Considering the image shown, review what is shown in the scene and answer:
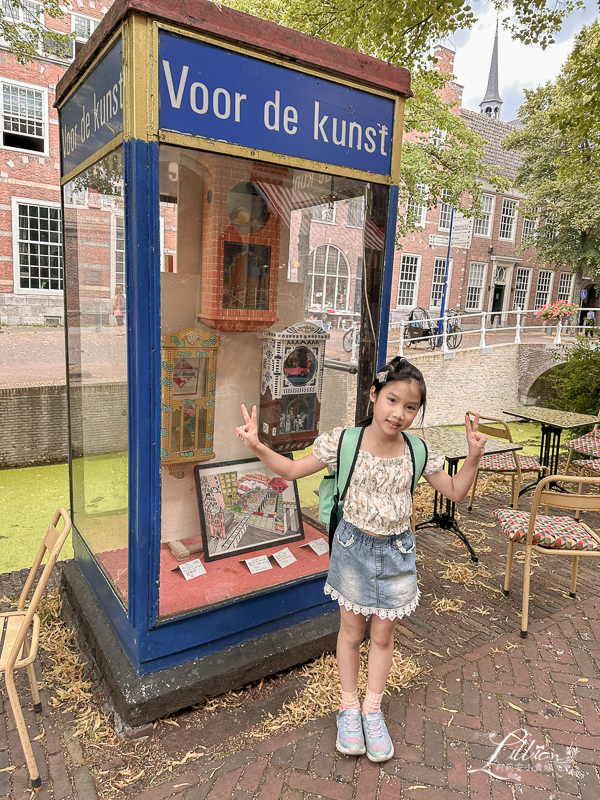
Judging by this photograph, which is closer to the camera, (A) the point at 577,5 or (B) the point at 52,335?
(A) the point at 577,5

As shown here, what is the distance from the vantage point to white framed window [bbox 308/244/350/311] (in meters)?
3.11

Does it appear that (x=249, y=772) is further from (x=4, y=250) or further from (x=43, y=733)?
(x=4, y=250)

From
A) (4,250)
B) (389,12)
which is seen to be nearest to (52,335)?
(4,250)

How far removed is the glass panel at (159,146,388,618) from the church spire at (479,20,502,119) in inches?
1962

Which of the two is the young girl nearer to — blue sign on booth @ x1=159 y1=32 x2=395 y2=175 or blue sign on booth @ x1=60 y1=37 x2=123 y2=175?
blue sign on booth @ x1=159 y1=32 x2=395 y2=175

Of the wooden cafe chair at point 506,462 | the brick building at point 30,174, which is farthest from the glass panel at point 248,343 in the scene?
the brick building at point 30,174

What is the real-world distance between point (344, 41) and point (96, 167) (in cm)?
498

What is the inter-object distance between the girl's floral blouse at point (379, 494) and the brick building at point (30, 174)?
46.6 feet

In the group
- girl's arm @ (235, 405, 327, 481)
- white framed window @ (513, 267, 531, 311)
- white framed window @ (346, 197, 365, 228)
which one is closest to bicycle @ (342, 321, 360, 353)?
white framed window @ (346, 197, 365, 228)

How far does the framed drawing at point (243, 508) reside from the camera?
3.23m

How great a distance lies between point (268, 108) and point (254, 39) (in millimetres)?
263

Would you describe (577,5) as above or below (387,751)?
above

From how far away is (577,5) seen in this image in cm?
623

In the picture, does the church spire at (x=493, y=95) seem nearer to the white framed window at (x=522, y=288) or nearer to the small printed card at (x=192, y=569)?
the white framed window at (x=522, y=288)
